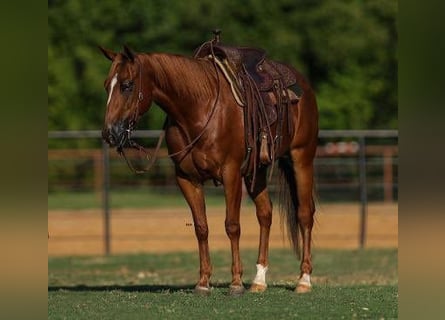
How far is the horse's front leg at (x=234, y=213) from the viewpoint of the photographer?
825 centimetres

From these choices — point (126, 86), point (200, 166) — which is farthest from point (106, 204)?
point (126, 86)

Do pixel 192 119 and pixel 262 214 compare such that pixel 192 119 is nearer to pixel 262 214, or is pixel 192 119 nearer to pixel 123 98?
pixel 123 98

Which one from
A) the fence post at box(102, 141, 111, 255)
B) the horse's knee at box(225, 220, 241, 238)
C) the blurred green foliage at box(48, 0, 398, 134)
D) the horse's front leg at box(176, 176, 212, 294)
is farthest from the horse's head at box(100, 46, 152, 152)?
the blurred green foliage at box(48, 0, 398, 134)

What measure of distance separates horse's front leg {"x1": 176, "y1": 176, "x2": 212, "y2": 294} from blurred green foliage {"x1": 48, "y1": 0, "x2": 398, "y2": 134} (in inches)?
773

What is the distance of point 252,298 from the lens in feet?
26.9

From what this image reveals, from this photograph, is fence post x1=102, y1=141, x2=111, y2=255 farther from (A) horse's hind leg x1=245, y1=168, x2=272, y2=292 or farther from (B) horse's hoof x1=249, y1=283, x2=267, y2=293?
(B) horse's hoof x1=249, y1=283, x2=267, y2=293

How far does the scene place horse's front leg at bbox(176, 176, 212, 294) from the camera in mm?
8438

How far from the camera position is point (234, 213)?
331 inches

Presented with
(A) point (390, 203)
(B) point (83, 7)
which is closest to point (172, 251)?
(A) point (390, 203)

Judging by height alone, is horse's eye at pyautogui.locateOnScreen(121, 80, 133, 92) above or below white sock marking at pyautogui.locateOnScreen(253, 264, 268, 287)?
above

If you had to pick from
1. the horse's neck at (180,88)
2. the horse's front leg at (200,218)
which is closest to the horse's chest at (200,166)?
the horse's front leg at (200,218)
